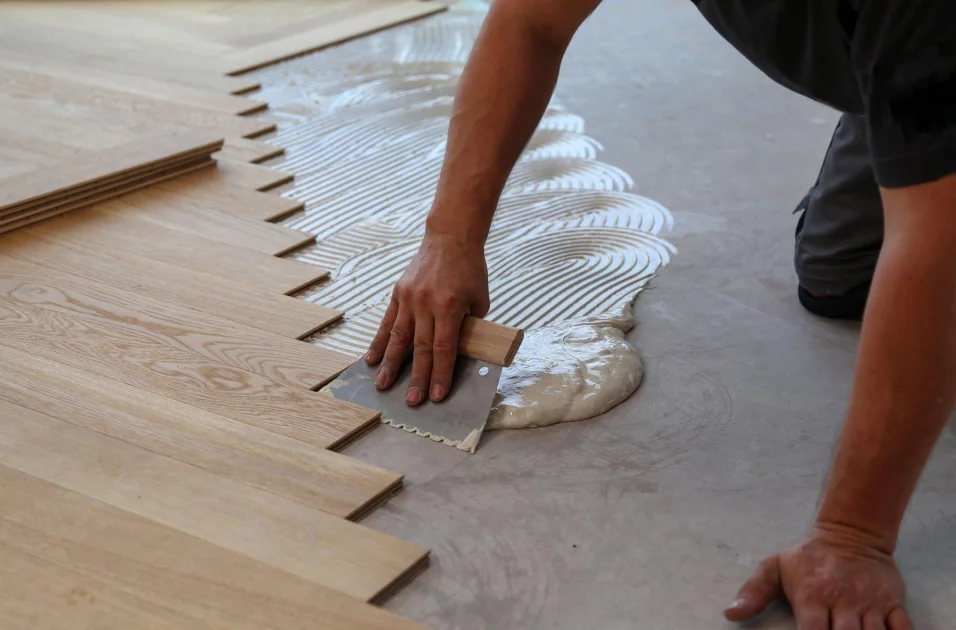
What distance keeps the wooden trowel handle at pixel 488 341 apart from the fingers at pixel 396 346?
0.08m

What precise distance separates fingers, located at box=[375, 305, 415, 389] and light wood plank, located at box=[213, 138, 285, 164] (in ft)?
3.67

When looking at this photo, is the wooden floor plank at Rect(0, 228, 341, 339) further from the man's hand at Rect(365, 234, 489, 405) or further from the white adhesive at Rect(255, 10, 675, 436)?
the man's hand at Rect(365, 234, 489, 405)

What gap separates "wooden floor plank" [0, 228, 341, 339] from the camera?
167 cm

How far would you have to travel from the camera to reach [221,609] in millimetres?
1041

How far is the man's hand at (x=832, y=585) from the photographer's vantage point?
1.05 metres

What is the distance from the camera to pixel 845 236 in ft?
5.80

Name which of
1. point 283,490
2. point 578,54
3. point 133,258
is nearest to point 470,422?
point 283,490

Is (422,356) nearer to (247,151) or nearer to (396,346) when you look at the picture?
(396,346)

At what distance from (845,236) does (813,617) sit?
3.05ft

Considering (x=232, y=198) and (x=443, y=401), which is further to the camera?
(x=232, y=198)

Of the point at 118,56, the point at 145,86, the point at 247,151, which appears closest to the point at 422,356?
the point at 247,151

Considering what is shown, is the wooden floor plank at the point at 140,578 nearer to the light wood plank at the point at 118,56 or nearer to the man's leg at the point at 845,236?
the man's leg at the point at 845,236

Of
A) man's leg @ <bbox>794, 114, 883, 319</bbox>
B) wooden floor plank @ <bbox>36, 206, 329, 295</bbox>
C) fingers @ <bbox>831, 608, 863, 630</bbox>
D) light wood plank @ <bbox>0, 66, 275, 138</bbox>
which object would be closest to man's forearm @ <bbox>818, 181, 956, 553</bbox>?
fingers @ <bbox>831, 608, 863, 630</bbox>

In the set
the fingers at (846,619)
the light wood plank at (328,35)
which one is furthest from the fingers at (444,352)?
the light wood plank at (328,35)
